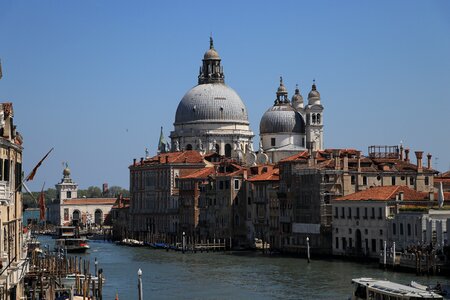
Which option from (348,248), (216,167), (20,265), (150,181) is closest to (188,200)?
(216,167)

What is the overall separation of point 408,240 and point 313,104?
42.2 metres

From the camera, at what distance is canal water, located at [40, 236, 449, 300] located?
40028mm

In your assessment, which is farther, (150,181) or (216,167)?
(150,181)

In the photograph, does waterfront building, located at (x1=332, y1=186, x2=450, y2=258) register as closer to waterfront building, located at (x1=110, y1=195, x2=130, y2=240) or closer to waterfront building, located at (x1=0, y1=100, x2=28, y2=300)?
waterfront building, located at (x1=0, y1=100, x2=28, y2=300)

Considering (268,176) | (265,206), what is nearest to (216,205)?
(268,176)

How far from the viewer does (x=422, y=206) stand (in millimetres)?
51562

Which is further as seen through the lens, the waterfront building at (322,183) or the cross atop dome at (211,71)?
the cross atop dome at (211,71)

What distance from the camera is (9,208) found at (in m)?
22.8

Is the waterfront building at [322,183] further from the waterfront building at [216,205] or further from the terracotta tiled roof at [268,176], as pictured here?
the waterfront building at [216,205]

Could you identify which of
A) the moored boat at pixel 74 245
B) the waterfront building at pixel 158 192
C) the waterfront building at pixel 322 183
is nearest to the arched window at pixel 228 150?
the waterfront building at pixel 158 192

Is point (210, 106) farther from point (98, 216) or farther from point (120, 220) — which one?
point (98, 216)

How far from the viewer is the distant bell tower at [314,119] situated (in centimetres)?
9119

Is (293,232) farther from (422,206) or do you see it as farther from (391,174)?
(422,206)

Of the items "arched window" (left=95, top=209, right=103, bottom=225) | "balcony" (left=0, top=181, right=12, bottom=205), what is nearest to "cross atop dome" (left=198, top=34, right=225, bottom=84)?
"arched window" (left=95, top=209, right=103, bottom=225)
